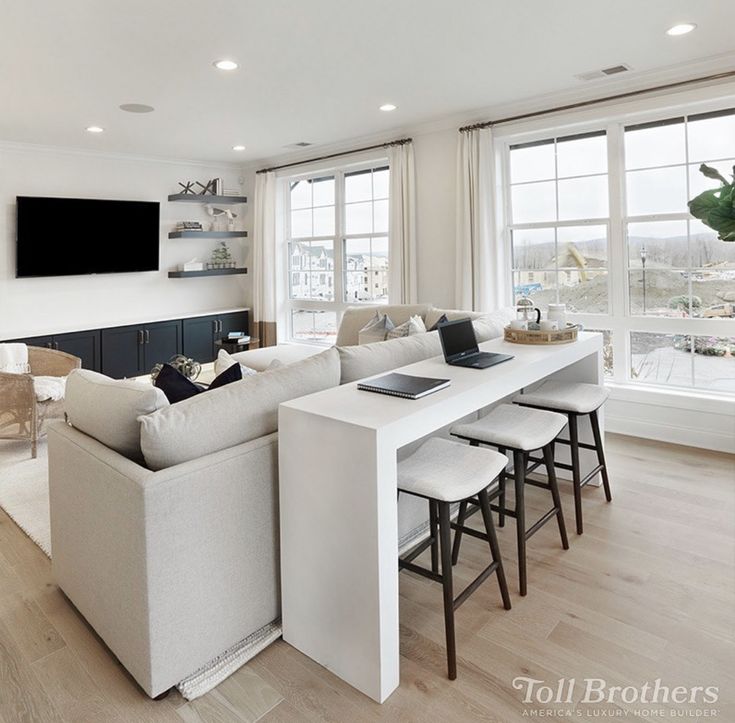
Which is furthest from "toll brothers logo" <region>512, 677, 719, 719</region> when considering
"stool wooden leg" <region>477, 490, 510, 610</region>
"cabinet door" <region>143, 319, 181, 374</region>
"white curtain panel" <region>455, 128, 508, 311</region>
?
"cabinet door" <region>143, 319, 181, 374</region>

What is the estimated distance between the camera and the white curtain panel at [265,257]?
6809 millimetres

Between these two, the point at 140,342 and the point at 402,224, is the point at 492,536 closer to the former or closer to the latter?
the point at 402,224

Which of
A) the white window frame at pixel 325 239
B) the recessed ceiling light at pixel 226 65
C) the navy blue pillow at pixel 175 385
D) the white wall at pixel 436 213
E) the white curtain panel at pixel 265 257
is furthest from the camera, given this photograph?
the white curtain panel at pixel 265 257

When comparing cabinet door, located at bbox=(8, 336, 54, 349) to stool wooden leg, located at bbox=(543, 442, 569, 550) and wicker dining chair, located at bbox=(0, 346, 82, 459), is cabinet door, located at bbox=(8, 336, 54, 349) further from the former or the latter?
stool wooden leg, located at bbox=(543, 442, 569, 550)

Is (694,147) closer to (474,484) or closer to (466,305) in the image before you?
(466,305)

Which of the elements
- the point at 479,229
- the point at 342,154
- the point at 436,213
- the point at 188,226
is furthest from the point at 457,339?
the point at 188,226

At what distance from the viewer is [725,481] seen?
332 centimetres

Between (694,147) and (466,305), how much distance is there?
2.05 m

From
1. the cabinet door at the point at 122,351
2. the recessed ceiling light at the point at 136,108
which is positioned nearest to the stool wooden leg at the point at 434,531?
the recessed ceiling light at the point at 136,108

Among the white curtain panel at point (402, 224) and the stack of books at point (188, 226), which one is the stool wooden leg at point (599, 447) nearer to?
the white curtain panel at point (402, 224)

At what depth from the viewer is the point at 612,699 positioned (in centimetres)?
166

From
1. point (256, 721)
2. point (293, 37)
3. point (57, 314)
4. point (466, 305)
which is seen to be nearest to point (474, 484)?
point (256, 721)

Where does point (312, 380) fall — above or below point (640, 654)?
above

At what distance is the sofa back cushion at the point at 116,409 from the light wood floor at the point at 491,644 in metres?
0.73
